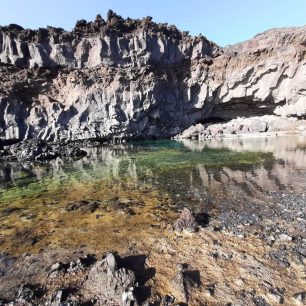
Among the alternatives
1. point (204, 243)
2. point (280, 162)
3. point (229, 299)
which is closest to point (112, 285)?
point (229, 299)

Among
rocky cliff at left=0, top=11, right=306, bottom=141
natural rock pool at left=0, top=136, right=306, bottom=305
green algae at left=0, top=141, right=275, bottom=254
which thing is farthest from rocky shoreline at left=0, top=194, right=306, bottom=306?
rocky cliff at left=0, top=11, right=306, bottom=141

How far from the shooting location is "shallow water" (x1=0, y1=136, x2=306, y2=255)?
9.68 meters

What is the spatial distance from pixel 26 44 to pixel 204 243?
60.4 metres

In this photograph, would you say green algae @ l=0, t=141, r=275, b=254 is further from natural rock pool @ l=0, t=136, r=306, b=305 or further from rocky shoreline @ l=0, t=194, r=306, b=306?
rocky shoreline @ l=0, t=194, r=306, b=306

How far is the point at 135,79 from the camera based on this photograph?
195 feet

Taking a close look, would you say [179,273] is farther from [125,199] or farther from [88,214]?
[125,199]

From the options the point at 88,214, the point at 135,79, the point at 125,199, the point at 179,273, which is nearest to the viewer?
the point at 179,273

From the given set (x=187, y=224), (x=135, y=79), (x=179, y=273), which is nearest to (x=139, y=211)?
(x=187, y=224)

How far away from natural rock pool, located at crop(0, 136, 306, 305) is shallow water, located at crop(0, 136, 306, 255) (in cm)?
4

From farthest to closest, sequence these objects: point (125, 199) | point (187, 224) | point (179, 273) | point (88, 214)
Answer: point (125, 199) → point (88, 214) → point (187, 224) → point (179, 273)

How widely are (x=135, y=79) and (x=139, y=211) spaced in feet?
168

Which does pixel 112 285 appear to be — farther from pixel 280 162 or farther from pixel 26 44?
pixel 26 44

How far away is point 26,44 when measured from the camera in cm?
5534

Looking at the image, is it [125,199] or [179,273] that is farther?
[125,199]
